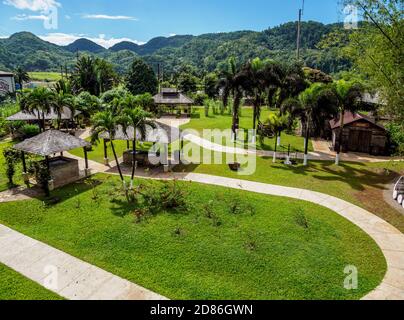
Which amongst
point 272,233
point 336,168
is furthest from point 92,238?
point 336,168

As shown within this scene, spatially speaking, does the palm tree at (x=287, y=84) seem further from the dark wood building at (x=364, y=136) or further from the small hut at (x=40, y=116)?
the small hut at (x=40, y=116)

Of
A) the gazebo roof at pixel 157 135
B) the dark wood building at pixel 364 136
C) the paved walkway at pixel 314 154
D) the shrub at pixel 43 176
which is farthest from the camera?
the dark wood building at pixel 364 136

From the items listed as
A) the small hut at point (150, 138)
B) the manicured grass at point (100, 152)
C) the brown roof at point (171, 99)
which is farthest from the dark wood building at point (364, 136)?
the brown roof at point (171, 99)

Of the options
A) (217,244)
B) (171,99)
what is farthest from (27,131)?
(217,244)

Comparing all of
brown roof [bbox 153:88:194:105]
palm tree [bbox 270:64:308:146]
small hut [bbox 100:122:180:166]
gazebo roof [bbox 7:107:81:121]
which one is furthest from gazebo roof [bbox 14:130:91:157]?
brown roof [bbox 153:88:194:105]

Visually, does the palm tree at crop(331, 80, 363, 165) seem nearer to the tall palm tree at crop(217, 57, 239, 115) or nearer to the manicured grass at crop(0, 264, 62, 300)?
the tall palm tree at crop(217, 57, 239, 115)
